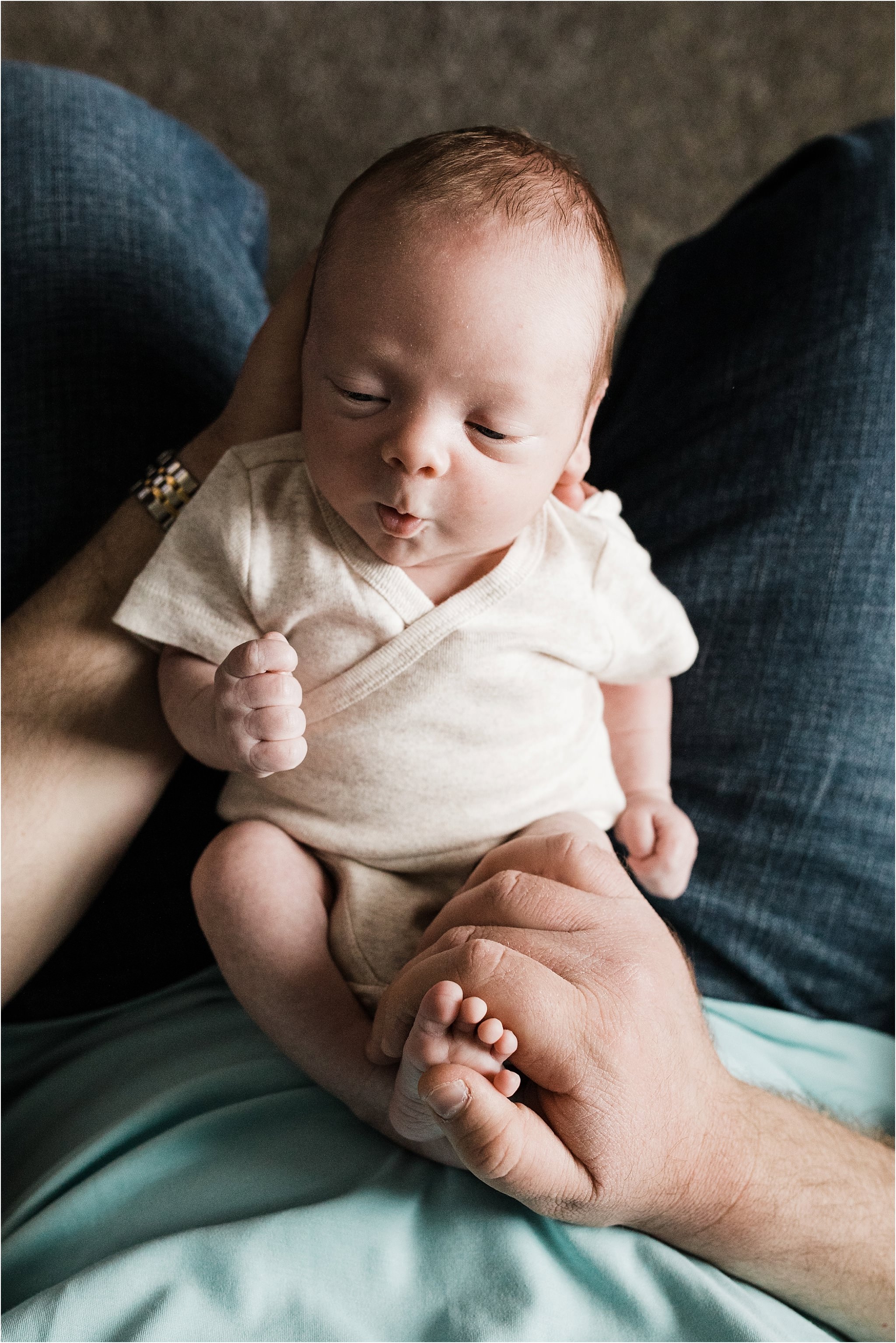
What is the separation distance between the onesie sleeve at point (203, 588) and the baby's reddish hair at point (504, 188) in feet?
0.73

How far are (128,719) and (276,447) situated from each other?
28cm

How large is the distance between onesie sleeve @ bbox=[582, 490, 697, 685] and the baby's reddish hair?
0.17 meters

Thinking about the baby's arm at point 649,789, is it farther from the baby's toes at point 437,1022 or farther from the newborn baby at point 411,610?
the baby's toes at point 437,1022

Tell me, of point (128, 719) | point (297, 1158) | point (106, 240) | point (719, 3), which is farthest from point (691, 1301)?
point (719, 3)

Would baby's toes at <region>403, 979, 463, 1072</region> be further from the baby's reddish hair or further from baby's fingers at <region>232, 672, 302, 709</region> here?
the baby's reddish hair

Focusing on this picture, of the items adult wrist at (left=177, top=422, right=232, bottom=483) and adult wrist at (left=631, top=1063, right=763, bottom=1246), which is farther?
adult wrist at (left=177, top=422, right=232, bottom=483)

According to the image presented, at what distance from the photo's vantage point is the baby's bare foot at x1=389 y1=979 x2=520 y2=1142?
63 centimetres

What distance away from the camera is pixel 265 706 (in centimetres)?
71

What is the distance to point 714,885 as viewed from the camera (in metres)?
1.07

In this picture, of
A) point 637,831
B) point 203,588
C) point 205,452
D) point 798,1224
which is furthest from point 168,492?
point 798,1224

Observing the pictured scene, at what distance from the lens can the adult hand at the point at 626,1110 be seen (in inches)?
26.6

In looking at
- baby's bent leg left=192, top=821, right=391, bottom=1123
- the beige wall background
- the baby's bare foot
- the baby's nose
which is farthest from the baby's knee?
the beige wall background

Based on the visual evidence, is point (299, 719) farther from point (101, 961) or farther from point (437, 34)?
point (437, 34)

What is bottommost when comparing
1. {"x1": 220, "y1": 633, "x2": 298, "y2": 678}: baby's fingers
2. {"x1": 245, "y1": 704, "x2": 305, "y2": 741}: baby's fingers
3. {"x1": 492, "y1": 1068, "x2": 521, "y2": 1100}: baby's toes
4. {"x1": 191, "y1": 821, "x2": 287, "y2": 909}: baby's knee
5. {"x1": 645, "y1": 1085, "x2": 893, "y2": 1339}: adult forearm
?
{"x1": 645, "y1": 1085, "x2": 893, "y2": 1339}: adult forearm
